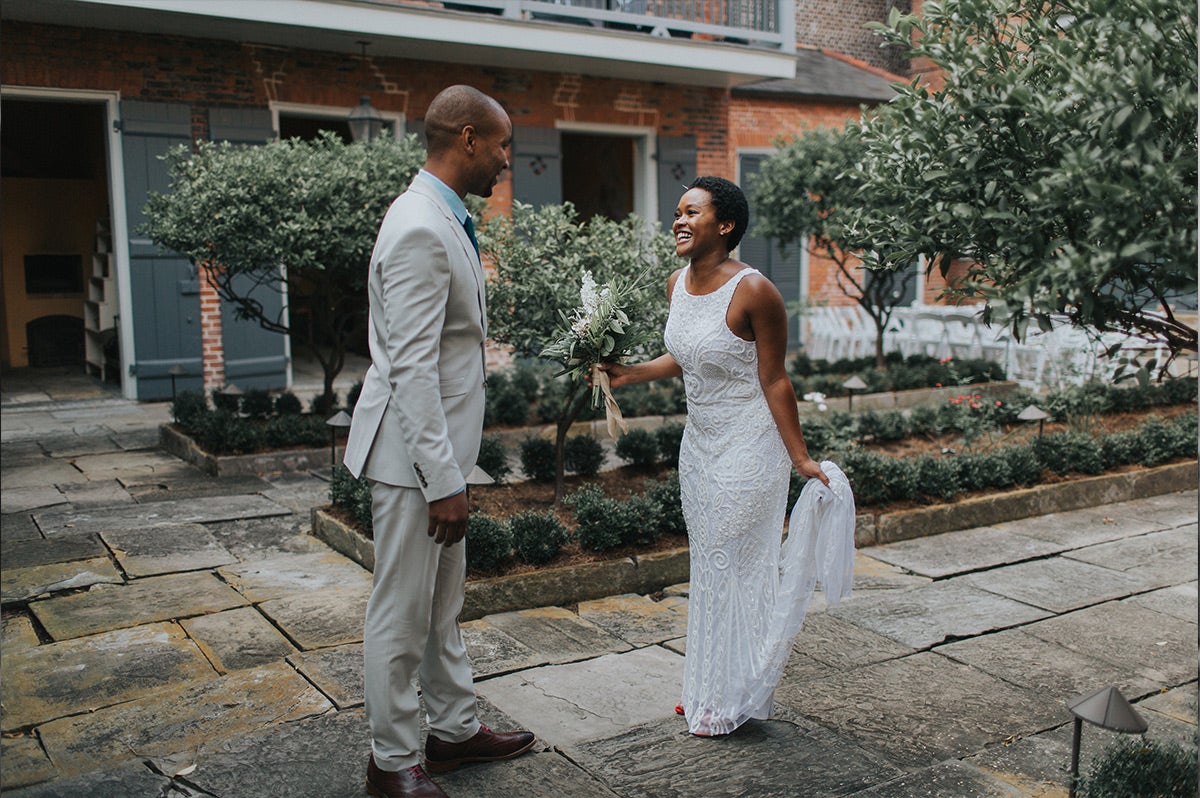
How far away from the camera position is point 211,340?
449 inches

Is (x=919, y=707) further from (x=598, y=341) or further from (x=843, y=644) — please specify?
(x=598, y=341)

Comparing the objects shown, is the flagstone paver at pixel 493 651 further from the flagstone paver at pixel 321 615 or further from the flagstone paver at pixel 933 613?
the flagstone paver at pixel 933 613

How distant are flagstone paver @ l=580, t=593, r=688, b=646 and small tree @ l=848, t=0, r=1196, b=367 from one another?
7.52 feet

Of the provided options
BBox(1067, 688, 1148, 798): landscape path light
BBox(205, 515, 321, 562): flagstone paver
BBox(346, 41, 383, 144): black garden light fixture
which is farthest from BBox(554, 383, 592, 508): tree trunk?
BBox(346, 41, 383, 144): black garden light fixture

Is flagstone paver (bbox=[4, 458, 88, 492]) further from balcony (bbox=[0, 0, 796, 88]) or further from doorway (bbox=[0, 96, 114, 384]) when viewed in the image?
doorway (bbox=[0, 96, 114, 384])

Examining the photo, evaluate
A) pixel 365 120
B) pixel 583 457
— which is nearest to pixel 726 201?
pixel 583 457

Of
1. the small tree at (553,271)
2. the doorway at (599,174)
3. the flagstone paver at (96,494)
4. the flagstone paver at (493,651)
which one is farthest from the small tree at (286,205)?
the doorway at (599,174)

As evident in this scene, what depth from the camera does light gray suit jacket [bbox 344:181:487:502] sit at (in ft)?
9.58

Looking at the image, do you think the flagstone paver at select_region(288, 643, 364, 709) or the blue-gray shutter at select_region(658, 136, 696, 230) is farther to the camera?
the blue-gray shutter at select_region(658, 136, 696, 230)

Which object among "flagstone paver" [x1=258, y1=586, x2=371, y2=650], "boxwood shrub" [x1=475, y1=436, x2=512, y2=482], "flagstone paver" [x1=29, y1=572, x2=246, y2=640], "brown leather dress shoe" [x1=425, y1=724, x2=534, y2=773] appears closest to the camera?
"brown leather dress shoe" [x1=425, y1=724, x2=534, y2=773]

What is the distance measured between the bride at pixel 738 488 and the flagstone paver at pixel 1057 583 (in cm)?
213

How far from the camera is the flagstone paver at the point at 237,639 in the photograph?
436cm

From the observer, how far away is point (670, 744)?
143 inches

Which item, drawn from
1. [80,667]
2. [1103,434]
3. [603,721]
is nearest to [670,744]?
[603,721]
